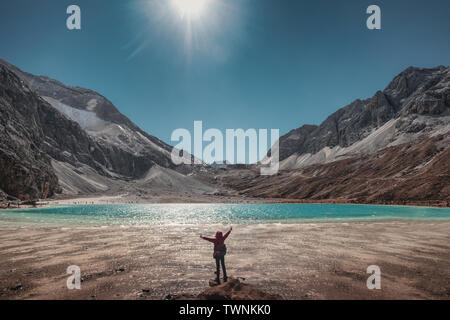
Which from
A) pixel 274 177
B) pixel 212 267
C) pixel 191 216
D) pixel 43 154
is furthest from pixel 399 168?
pixel 43 154

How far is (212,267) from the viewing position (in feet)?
41.7

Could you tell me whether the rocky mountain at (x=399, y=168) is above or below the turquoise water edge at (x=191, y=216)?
above

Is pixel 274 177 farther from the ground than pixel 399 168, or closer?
closer

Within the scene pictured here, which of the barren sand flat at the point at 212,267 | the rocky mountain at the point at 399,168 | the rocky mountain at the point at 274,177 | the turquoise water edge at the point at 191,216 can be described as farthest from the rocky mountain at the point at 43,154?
the rocky mountain at the point at 399,168

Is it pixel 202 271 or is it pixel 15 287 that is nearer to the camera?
pixel 15 287

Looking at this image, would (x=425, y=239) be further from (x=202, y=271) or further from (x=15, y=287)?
(x=15, y=287)

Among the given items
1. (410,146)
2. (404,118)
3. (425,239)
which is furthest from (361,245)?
(404,118)

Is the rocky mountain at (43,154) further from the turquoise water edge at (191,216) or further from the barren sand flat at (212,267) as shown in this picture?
the barren sand flat at (212,267)

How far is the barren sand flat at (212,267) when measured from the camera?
9.47 m

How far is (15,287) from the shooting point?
9.63 m

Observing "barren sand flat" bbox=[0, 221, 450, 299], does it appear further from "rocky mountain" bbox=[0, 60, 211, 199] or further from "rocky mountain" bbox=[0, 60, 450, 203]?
"rocky mountain" bbox=[0, 60, 211, 199]

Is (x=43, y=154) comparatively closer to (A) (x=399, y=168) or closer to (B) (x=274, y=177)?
(B) (x=274, y=177)

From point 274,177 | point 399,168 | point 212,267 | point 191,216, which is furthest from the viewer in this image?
point 274,177
